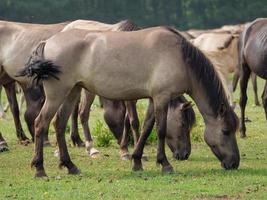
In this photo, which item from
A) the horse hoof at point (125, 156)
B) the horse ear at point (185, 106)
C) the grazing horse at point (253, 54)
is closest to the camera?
the horse ear at point (185, 106)

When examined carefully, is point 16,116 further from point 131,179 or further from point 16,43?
point 131,179

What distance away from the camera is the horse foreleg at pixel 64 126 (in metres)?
11.1

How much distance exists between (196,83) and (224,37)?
14483 millimetres

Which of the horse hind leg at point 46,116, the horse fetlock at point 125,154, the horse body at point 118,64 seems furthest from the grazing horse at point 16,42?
the horse hind leg at point 46,116

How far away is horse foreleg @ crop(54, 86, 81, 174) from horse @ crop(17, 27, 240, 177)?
12 mm

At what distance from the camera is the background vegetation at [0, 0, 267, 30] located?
4475 centimetres

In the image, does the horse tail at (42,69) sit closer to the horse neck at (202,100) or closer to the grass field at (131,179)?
the grass field at (131,179)

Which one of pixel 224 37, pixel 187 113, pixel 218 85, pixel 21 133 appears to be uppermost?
pixel 218 85

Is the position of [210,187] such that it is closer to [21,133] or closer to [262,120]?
[21,133]

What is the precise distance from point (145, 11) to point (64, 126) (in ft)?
128

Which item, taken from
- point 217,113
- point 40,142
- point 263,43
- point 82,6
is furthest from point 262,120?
point 82,6

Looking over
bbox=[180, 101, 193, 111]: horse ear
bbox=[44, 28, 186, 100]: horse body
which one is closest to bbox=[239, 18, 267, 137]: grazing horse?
bbox=[180, 101, 193, 111]: horse ear

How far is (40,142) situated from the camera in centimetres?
1078

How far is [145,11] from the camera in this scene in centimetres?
4984
